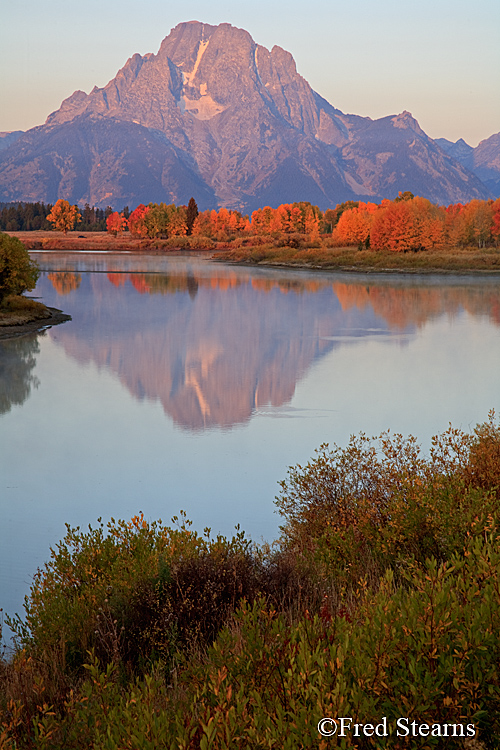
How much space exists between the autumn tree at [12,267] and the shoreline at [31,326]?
5.27 ft

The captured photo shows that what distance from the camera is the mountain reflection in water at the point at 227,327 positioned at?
14.4m

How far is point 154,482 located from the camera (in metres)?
8.95

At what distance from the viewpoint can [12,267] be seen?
26.0 metres

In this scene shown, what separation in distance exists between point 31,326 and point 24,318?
A: 85 cm

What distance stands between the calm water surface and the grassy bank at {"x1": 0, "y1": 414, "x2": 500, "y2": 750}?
165 centimetres

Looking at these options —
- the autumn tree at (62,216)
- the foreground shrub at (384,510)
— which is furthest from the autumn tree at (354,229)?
the foreground shrub at (384,510)

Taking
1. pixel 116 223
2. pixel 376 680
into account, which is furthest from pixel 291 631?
pixel 116 223

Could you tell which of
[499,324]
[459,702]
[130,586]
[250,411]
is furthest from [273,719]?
[499,324]

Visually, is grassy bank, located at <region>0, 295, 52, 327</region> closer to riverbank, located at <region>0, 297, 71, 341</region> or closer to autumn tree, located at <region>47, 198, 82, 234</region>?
riverbank, located at <region>0, 297, 71, 341</region>

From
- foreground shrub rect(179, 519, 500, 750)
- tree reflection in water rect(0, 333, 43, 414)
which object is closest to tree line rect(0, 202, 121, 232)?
tree reflection in water rect(0, 333, 43, 414)

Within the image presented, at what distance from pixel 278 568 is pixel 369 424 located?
689 centimetres

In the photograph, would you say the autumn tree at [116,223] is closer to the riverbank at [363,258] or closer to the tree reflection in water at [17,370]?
the riverbank at [363,258]

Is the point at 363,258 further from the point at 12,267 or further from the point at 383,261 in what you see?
the point at 12,267

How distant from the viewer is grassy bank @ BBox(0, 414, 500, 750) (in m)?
2.49
